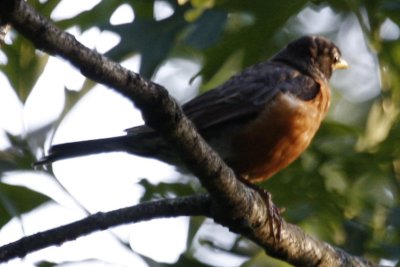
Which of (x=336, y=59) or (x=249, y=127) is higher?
(x=249, y=127)

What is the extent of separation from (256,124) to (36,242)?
6.65 ft

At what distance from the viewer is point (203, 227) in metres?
6.66

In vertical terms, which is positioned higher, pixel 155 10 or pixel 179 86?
pixel 155 10

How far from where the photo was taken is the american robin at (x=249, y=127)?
539cm

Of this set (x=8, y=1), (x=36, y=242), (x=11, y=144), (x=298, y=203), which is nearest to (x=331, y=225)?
(x=298, y=203)

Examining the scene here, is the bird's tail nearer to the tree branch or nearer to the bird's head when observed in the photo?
the tree branch

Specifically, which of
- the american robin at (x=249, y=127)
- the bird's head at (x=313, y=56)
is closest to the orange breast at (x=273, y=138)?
the american robin at (x=249, y=127)

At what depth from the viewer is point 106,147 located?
5.40m

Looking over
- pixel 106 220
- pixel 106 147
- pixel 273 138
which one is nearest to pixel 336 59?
pixel 273 138

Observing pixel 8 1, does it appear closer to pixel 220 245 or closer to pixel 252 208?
pixel 252 208

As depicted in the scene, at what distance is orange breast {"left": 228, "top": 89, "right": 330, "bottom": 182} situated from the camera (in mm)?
5594

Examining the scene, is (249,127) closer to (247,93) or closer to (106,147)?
(247,93)

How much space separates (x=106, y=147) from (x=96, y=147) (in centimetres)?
5

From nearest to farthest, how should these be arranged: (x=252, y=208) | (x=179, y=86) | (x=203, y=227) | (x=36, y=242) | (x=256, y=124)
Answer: (x=36, y=242)
(x=252, y=208)
(x=256, y=124)
(x=203, y=227)
(x=179, y=86)
